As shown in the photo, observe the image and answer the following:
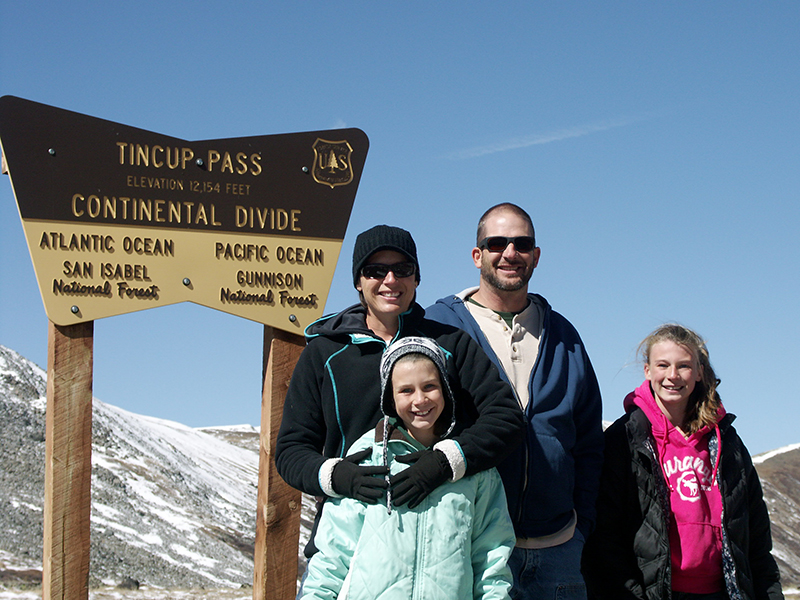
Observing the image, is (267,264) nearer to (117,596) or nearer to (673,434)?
(673,434)

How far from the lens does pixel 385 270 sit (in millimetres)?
3541

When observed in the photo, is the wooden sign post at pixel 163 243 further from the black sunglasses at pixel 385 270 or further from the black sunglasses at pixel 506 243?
the black sunglasses at pixel 385 270

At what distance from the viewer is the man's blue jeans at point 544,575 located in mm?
3709

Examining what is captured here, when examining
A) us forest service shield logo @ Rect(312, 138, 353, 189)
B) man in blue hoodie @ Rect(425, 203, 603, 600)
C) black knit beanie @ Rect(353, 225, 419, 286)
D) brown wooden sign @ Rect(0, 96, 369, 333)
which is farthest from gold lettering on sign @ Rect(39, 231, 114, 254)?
man in blue hoodie @ Rect(425, 203, 603, 600)

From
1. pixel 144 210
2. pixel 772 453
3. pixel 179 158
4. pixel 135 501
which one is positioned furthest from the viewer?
pixel 772 453

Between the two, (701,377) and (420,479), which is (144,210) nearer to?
(420,479)

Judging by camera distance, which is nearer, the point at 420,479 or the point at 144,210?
the point at 420,479

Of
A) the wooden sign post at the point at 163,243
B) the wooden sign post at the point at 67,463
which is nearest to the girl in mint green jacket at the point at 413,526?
the wooden sign post at the point at 163,243

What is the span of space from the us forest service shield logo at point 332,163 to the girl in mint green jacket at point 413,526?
205 cm

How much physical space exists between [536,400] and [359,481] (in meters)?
1.07

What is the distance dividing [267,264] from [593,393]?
2069 mm

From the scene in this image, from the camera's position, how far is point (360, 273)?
3602mm

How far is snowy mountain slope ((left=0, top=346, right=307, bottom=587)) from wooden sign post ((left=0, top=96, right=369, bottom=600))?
635cm

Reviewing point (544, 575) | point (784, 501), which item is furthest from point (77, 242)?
point (784, 501)
